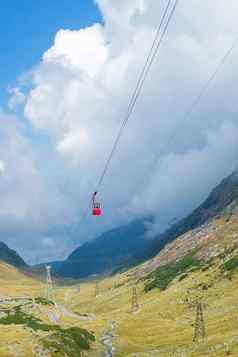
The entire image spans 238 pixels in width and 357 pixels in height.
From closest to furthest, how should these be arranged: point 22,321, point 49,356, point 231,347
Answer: point 231,347 < point 49,356 < point 22,321

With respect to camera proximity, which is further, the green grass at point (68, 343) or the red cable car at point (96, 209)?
the green grass at point (68, 343)

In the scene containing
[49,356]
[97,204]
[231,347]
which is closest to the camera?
[97,204]

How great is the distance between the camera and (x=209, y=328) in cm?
14175

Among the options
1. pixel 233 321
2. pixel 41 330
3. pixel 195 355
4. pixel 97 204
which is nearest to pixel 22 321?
pixel 41 330

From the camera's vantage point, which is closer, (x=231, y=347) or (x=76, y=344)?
(x=231, y=347)

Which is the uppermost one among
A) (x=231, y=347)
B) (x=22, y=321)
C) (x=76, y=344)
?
(x=22, y=321)

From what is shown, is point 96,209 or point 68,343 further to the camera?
point 68,343

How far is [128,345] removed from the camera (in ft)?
446

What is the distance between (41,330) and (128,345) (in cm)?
2490

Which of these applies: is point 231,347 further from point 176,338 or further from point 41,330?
point 41,330

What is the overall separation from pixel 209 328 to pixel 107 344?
2747 centimetres

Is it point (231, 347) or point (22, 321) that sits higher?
point (22, 321)

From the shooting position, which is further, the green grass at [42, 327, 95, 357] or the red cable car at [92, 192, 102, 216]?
the green grass at [42, 327, 95, 357]

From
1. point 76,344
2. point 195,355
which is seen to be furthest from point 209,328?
point 195,355
